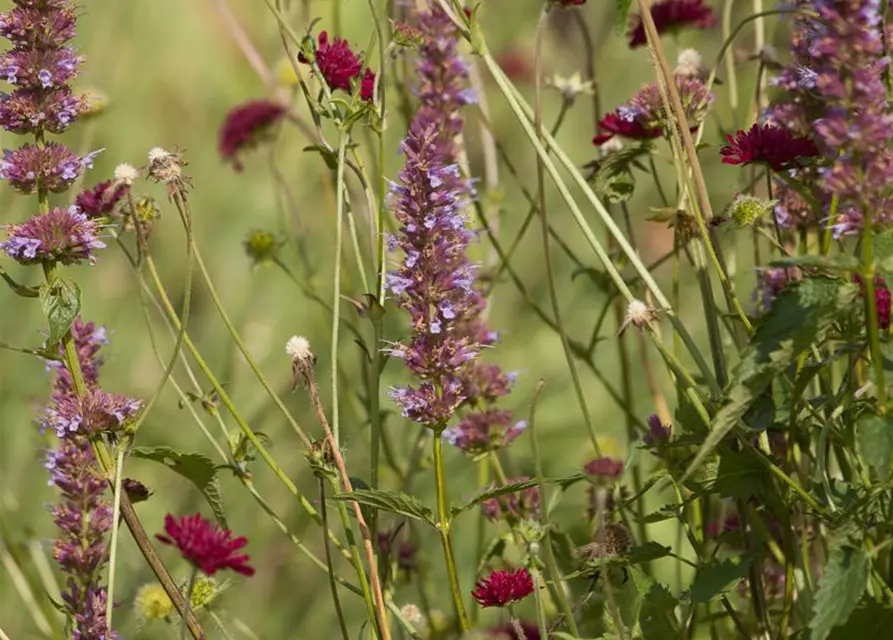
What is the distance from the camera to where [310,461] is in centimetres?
132

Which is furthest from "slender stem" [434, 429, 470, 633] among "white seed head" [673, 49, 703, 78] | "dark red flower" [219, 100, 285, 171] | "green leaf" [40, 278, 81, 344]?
"dark red flower" [219, 100, 285, 171]

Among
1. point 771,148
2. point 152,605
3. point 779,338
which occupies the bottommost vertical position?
point 779,338

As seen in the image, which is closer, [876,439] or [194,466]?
[876,439]

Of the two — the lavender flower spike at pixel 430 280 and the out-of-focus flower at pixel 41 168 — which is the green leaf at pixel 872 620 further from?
the out-of-focus flower at pixel 41 168

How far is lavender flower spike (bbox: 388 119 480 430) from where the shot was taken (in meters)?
1.24

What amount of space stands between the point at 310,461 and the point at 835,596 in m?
0.56

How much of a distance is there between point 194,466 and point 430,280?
325 mm

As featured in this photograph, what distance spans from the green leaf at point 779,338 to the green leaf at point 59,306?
62cm

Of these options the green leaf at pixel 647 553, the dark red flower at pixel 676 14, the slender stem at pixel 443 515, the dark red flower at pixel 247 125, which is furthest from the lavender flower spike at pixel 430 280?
the dark red flower at pixel 247 125

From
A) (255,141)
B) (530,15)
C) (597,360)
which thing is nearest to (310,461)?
(255,141)

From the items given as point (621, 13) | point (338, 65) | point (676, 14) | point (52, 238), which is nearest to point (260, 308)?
point (676, 14)

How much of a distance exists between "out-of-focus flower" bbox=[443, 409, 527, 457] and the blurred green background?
175 mm

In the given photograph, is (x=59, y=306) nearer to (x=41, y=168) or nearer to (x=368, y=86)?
(x=41, y=168)

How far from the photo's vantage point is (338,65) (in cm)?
142
